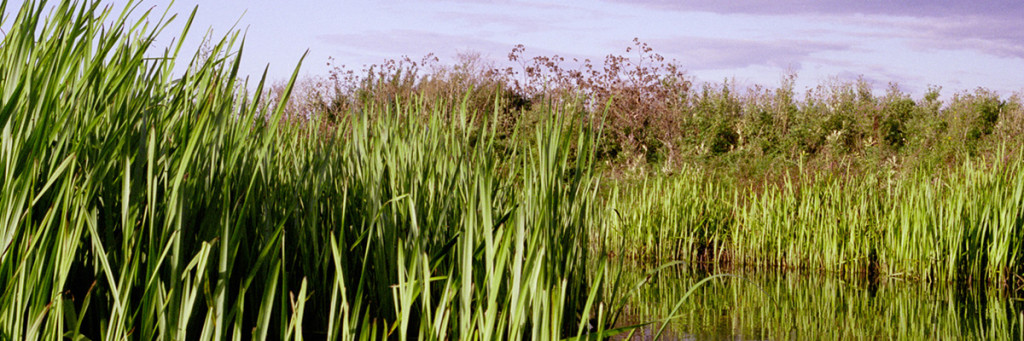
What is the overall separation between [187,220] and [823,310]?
359 cm

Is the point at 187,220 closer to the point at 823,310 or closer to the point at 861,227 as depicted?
the point at 823,310

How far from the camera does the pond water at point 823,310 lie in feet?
11.8

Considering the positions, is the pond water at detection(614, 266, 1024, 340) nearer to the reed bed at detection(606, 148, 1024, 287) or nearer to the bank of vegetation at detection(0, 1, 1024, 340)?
the reed bed at detection(606, 148, 1024, 287)

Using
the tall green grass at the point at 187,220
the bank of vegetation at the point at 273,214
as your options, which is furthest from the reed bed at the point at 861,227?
the tall green grass at the point at 187,220

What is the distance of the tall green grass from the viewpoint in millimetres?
1204

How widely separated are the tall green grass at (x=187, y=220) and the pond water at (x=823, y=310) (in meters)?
1.68

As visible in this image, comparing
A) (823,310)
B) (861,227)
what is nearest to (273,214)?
(823,310)

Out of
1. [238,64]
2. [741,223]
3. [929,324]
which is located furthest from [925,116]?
[238,64]

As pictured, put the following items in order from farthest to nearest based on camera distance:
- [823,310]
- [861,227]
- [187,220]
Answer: [861,227] → [823,310] → [187,220]

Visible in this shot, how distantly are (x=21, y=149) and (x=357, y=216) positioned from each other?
1.03 m

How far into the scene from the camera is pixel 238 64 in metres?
1.41

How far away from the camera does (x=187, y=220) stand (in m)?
1.41

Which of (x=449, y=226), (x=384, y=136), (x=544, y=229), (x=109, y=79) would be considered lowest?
(x=449, y=226)

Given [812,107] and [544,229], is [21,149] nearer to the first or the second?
[544,229]
